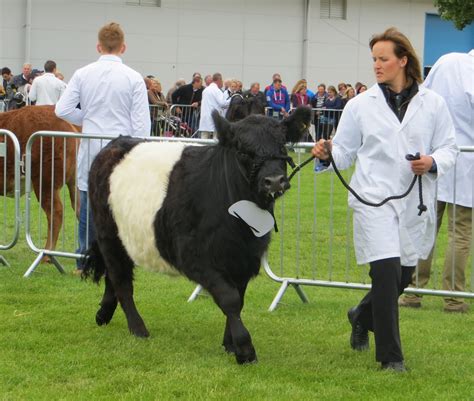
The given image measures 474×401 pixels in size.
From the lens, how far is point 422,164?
5660 millimetres

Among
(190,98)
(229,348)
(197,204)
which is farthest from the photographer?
(190,98)

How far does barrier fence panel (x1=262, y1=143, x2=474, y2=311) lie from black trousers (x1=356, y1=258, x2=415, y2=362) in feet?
4.28

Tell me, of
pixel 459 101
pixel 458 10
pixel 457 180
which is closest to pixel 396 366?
pixel 457 180

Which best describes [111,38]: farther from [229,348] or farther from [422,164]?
[422,164]

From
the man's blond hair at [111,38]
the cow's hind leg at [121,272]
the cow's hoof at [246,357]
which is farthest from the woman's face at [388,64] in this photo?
the man's blond hair at [111,38]

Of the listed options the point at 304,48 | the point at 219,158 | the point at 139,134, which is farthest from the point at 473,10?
the point at 219,158

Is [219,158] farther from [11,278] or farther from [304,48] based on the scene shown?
[304,48]

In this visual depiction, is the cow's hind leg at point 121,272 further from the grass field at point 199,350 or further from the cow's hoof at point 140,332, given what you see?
the grass field at point 199,350

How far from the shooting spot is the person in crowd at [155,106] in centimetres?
Answer: 2600

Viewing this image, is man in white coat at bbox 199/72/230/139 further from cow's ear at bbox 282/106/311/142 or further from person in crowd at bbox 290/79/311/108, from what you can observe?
cow's ear at bbox 282/106/311/142

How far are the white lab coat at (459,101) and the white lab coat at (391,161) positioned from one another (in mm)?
2411

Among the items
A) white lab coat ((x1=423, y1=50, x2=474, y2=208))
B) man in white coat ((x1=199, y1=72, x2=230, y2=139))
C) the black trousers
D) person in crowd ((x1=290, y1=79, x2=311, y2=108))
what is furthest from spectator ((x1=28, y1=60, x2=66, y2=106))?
the black trousers

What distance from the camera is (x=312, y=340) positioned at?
694cm

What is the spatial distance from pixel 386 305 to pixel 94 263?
2.69 m
